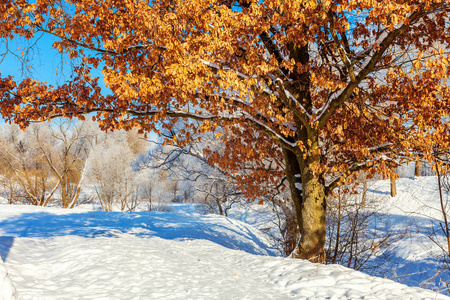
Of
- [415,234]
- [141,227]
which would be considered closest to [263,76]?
[141,227]

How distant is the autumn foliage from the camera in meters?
5.51

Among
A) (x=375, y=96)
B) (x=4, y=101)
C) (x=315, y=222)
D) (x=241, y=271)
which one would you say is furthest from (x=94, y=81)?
(x=375, y=96)

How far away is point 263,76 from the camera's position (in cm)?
627

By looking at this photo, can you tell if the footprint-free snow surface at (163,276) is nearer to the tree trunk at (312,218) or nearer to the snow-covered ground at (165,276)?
the snow-covered ground at (165,276)

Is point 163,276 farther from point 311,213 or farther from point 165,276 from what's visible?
point 311,213

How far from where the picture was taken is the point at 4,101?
23.8ft

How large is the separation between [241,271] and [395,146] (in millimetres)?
4662

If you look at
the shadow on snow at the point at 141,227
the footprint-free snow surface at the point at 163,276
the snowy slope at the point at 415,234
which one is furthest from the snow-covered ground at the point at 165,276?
the snowy slope at the point at 415,234

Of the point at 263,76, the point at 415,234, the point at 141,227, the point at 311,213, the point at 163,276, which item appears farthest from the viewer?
the point at 415,234

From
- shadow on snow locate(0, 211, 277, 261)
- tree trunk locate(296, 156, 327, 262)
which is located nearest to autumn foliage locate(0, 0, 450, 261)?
tree trunk locate(296, 156, 327, 262)

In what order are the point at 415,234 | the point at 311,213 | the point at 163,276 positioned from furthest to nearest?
1. the point at 415,234
2. the point at 311,213
3. the point at 163,276

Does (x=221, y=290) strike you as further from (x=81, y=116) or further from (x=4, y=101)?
(x=4, y=101)

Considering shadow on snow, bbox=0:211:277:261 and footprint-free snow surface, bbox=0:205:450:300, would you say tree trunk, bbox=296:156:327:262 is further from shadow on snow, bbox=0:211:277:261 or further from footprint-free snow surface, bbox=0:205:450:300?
shadow on snow, bbox=0:211:277:261

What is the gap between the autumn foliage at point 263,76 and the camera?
5.51 metres
